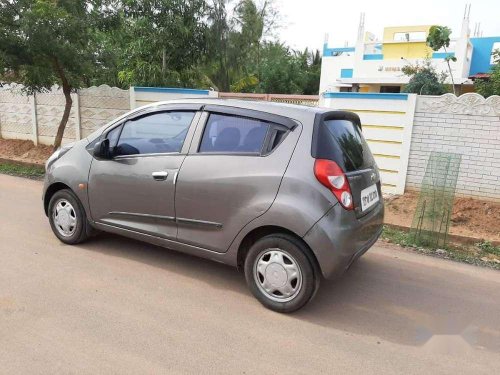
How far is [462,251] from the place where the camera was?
5.28 m

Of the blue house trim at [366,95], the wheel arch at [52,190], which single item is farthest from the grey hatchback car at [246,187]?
the blue house trim at [366,95]

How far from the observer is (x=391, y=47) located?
854 inches

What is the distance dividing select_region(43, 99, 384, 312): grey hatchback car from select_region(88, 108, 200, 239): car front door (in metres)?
0.01

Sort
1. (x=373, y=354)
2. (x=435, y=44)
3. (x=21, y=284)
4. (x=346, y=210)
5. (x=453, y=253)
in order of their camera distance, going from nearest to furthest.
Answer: (x=373, y=354) → (x=346, y=210) → (x=21, y=284) → (x=453, y=253) → (x=435, y=44)

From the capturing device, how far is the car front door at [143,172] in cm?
384

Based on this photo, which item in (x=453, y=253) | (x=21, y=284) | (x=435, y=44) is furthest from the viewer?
(x=435, y=44)

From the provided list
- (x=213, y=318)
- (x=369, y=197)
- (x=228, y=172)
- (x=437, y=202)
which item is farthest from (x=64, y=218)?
(x=437, y=202)

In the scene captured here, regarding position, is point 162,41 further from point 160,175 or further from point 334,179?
point 334,179

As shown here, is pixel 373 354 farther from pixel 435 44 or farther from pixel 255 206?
pixel 435 44

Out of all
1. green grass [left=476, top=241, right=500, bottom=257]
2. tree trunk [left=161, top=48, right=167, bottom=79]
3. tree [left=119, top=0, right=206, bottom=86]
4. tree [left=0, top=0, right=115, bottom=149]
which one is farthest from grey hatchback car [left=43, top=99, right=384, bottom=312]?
tree trunk [left=161, top=48, right=167, bottom=79]

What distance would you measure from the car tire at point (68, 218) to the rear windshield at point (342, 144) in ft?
8.94

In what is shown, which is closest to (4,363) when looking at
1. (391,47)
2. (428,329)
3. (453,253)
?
(428,329)

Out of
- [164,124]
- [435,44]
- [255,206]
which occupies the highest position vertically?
[435,44]

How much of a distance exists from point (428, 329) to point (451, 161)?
2720mm
